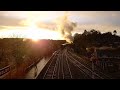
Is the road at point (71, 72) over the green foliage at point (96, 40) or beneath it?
beneath

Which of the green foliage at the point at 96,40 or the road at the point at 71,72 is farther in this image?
the green foliage at the point at 96,40

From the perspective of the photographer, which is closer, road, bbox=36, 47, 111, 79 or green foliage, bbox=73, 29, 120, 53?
road, bbox=36, 47, 111, 79

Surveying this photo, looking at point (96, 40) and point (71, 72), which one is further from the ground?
point (96, 40)

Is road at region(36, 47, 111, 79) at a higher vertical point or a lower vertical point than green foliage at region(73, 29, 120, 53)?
lower

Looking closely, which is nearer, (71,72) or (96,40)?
(71,72)
